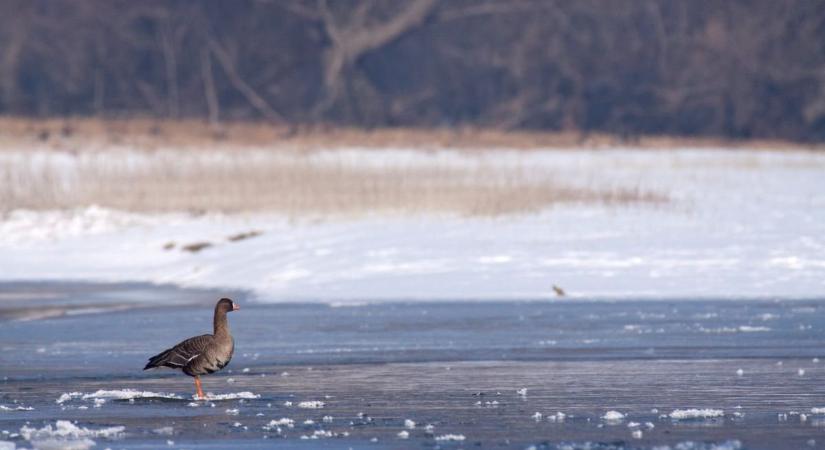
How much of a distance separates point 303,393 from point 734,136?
37497mm

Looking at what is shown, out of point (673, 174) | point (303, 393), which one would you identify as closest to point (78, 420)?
point (303, 393)

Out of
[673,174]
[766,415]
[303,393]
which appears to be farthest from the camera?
[673,174]

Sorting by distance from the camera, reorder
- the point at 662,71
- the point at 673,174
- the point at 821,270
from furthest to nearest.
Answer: the point at 662,71 → the point at 673,174 → the point at 821,270

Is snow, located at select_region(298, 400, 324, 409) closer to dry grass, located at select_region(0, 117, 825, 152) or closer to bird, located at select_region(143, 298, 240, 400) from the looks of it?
bird, located at select_region(143, 298, 240, 400)

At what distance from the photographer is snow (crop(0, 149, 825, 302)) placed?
1609cm

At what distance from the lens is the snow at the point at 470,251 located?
1609 cm

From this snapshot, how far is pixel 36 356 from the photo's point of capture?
11922 mm

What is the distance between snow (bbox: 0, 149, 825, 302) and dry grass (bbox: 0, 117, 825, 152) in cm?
1022

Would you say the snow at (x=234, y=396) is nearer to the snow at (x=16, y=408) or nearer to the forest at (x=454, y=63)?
the snow at (x=16, y=408)

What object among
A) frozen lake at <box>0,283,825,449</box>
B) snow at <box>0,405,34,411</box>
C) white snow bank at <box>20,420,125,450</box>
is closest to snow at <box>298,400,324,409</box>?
frozen lake at <box>0,283,825,449</box>

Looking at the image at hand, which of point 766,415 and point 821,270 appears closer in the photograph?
point 766,415

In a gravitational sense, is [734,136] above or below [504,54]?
below

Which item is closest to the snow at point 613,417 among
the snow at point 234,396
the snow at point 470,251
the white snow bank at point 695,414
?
the white snow bank at point 695,414

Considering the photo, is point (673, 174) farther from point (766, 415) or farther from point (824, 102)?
point (766, 415)
